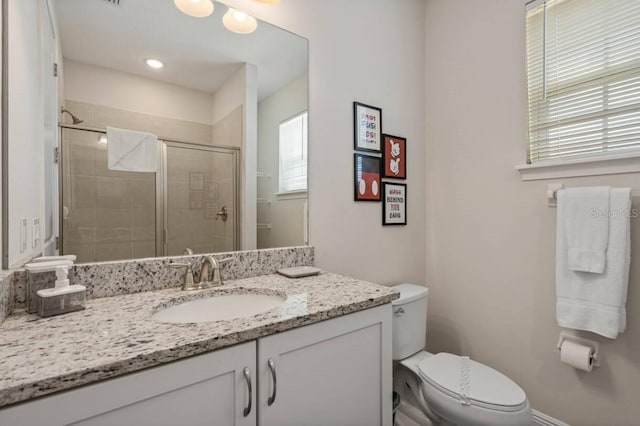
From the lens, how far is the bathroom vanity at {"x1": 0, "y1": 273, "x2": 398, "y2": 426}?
1.77 ft

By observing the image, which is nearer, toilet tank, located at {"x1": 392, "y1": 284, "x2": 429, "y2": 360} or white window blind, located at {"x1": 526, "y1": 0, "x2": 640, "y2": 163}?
white window blind, located at {"x1": 526, "y1": 0, "x2": 640, "y2": 163}

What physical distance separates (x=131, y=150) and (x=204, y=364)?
821 mm

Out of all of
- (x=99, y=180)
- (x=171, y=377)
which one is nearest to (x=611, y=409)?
(x=171, y=377)

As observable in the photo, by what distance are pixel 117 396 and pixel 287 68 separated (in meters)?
1.41

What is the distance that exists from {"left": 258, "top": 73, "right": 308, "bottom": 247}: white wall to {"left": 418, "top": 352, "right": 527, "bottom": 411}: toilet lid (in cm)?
86

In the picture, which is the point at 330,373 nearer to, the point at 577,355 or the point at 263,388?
the point at 263,388

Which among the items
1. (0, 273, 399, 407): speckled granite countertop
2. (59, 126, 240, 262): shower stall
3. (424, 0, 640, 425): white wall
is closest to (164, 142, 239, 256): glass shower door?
(59, 126, 240, 262): shower stall

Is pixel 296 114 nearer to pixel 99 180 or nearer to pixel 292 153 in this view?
pixel 292 153

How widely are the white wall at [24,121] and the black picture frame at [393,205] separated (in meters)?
1.55

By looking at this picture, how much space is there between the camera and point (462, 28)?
1845 mm

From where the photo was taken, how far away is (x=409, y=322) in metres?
1.56

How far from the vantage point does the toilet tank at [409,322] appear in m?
1.51

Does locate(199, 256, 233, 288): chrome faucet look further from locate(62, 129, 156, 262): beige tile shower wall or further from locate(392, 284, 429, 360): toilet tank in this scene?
locate(392, 284, 429, 360): toilet tank

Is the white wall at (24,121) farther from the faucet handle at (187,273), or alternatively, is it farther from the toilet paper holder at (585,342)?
the toilet paper holder at (585,342)
